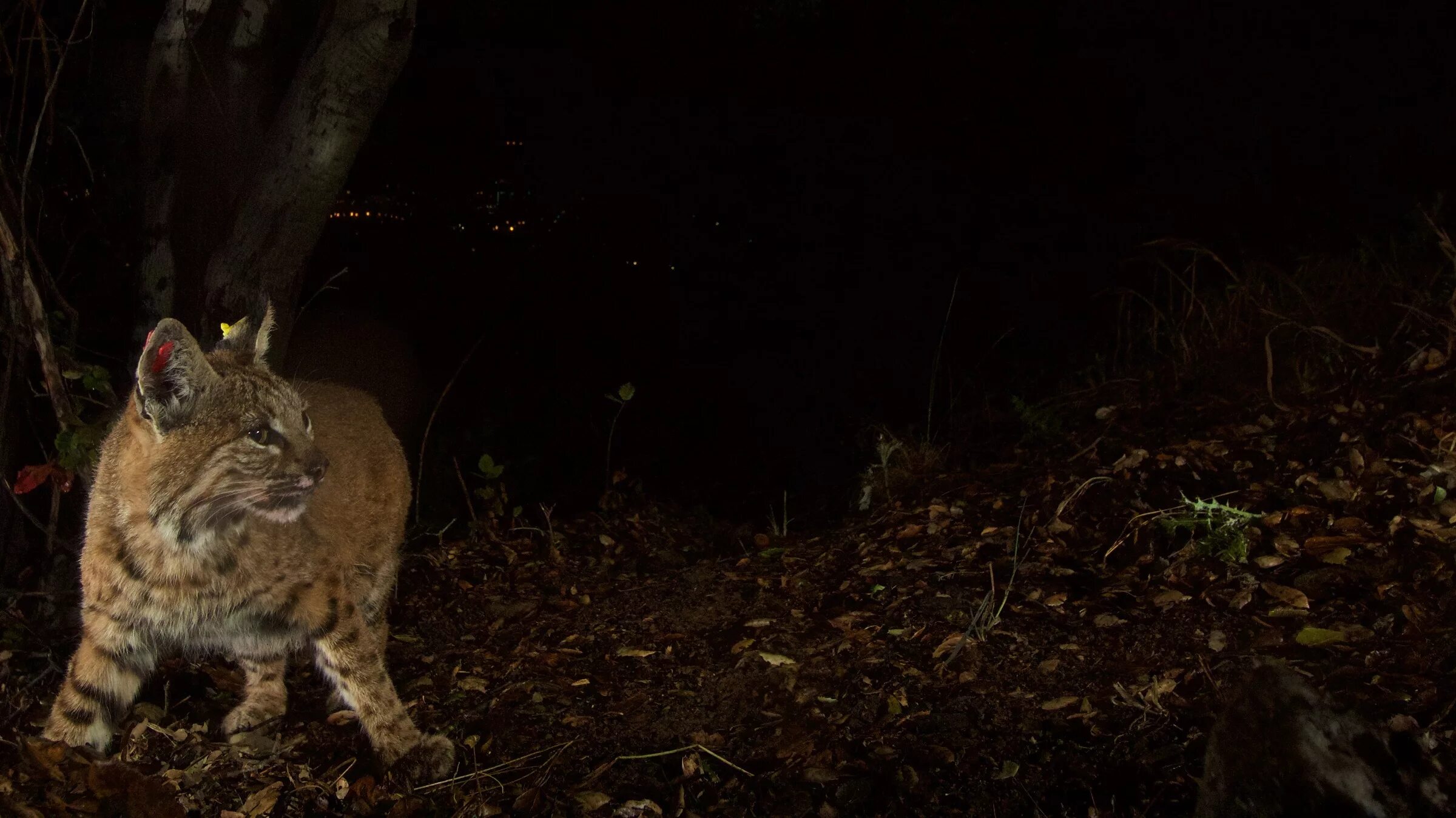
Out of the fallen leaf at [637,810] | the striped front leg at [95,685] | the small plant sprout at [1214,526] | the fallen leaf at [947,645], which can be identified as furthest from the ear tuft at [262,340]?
the small plant sprout at [1214,526]

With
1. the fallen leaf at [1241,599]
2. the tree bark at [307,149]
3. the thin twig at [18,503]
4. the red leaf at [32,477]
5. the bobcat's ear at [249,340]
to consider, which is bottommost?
the fallen leaf at [1241,599]

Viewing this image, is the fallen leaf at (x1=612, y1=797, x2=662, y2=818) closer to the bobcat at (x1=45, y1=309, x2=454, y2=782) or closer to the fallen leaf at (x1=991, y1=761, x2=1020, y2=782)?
the bobcat at (x1=45, y1=309, x2=454, y2=782)

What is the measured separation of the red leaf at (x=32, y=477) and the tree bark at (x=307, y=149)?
105 centimetres

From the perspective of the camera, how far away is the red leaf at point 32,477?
169 inches

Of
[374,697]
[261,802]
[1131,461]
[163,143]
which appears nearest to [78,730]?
[261,802]

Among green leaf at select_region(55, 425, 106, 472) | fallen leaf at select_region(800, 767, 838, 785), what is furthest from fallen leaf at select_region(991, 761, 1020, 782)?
green leaf at select_region(55, 425, 106, 472)

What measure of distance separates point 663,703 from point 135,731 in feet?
6.46

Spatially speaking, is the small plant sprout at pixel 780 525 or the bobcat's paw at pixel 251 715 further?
the small plant sprout at pixel 780 525

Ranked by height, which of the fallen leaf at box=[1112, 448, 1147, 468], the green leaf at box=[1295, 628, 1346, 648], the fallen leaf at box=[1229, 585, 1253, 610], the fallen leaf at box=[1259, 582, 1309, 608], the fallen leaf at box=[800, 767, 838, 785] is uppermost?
the fallen leaf at box=[1112, 448, 1147, 468]

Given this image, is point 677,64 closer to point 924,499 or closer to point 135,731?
point 924,499

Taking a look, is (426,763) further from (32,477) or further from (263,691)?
(32,477)

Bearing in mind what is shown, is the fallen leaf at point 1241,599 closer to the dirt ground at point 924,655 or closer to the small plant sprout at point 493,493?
the dirt ground at point 924,655

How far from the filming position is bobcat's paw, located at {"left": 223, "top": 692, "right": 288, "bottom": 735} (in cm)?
415

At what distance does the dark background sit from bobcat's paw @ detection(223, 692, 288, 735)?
3042mm
